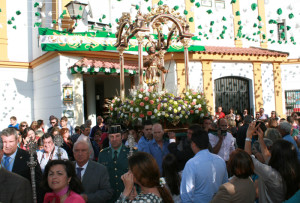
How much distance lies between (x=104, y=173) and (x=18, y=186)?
99 centimetres

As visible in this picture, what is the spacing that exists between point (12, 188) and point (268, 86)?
49.6 ft

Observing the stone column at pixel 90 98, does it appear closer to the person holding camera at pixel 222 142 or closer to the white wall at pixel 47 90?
the white wall at pixel 47 90

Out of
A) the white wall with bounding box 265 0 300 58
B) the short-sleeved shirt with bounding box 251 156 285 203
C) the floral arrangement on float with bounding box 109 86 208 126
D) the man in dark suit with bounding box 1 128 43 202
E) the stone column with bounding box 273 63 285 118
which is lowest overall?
the short-sleeved shirt with bounding box 251 156 285 203

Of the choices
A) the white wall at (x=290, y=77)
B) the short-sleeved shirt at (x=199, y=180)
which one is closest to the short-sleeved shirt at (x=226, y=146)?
the short-sleeved shirt at (x=199, y=180)

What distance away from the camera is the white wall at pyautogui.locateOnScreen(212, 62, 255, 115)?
48.3 ft

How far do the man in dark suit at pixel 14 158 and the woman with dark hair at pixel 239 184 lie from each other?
205 cm

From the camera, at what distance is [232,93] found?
1525 cm

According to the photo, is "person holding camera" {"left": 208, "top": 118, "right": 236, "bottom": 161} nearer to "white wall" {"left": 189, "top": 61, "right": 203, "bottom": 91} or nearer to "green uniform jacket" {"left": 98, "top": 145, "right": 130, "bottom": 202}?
"green uniform jacket" {"left": 98, "top": 145, "right": 130, "bottom": 202}

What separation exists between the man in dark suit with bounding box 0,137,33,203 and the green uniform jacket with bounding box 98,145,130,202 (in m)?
1.41

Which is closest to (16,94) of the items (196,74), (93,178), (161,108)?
(196,74)

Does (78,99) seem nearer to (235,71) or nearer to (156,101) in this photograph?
(156,101)

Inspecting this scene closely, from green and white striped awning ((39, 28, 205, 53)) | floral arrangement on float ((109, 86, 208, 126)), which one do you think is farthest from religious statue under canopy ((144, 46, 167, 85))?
green and white striped awning ((39, 28, 205, 53))

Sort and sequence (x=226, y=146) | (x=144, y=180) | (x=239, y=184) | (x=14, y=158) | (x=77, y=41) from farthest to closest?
(x=77, y=41)
(x=226, y=146)
(x=14, y=158)
(x=239, y=184)
(x=144, y=180)

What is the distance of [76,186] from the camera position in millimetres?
2955
